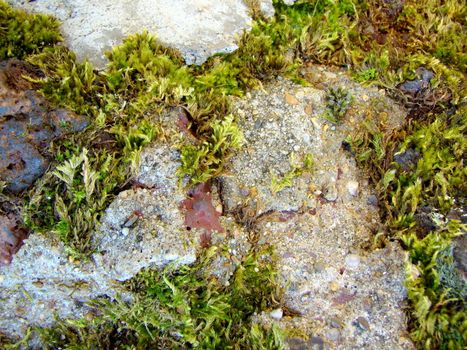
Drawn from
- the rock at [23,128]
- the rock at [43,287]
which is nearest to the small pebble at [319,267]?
the rock at [43,287]

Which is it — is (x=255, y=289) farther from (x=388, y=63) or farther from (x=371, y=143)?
(x=388, y=63)

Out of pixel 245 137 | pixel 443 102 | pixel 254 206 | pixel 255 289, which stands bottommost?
pixel 255 289

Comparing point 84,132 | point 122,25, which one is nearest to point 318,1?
point 122,25

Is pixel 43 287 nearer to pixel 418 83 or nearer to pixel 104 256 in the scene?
pixel 104 256

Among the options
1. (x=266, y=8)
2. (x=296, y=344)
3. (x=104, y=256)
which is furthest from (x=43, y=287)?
(x=266, y=8)

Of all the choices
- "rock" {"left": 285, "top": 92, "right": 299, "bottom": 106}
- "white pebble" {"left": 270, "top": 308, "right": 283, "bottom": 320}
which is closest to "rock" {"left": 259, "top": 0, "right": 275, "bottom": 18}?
"rock" {"left": 285, "top": 92, "right": 299, "bottom": 106}

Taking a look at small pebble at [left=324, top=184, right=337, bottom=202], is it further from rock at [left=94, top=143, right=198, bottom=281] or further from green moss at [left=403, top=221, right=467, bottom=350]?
rock at [left=94, top=143, right=198, bottom=281]
